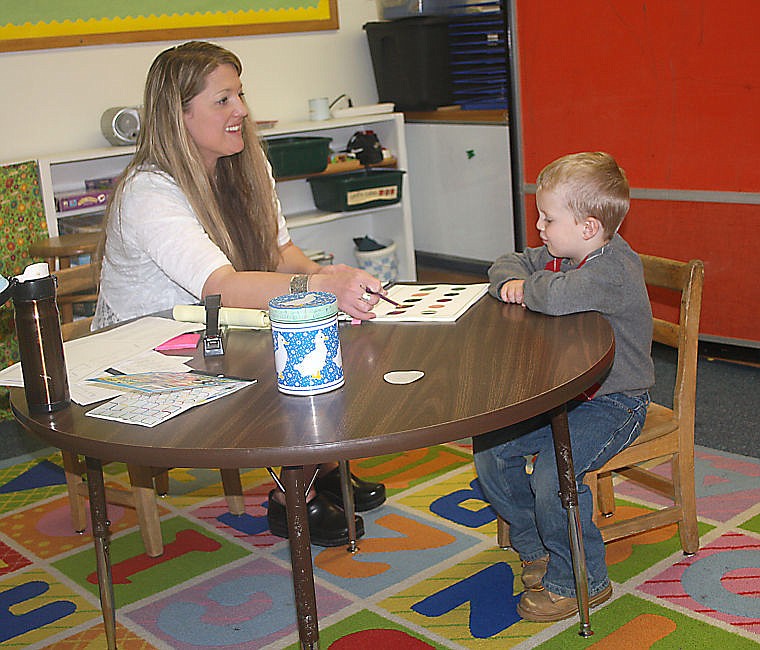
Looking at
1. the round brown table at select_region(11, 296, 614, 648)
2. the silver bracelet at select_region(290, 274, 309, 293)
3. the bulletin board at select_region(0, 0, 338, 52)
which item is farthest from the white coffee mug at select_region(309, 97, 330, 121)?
the round brown table at select_region(11, 296, 614, 648)

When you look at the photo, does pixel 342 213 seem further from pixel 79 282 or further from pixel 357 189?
pixel 79 282

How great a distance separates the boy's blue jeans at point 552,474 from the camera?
6.05ft

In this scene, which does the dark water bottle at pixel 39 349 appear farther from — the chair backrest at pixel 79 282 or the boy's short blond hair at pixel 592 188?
the boy's short blond hair at pixel 592 188

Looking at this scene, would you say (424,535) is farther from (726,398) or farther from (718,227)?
(718,227)

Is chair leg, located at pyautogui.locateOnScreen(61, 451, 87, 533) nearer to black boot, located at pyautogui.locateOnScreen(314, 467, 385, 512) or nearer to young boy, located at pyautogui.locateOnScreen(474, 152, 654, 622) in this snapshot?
black boot, located at pyautogui.locateOnScreen(314, 467, 385, 512)

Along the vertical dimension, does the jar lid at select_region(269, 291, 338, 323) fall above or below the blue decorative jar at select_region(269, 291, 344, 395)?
above

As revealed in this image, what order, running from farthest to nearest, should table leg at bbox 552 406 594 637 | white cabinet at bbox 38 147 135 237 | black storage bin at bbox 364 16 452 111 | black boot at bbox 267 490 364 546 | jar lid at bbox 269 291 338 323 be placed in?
1. black storage bin at bbox 364 16 452 111
2. white cabinet at bbox 38 147 135 237
3. black boot at bbox 267 490 364 546
4. table leg at bbox 552 406 594 637
5. jar lid at bbox 269 291 338 323

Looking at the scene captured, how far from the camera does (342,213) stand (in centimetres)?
434

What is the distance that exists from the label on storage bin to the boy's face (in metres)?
2.38

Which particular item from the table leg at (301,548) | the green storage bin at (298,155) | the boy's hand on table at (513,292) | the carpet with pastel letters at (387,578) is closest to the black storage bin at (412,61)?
the green storage bin at (298,155)

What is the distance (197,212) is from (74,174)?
1.87 metres

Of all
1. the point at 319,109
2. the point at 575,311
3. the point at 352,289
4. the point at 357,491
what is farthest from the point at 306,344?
the point at 319,109

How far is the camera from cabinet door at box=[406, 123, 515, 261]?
175 inches

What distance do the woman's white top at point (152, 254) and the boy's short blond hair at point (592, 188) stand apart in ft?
2.28
